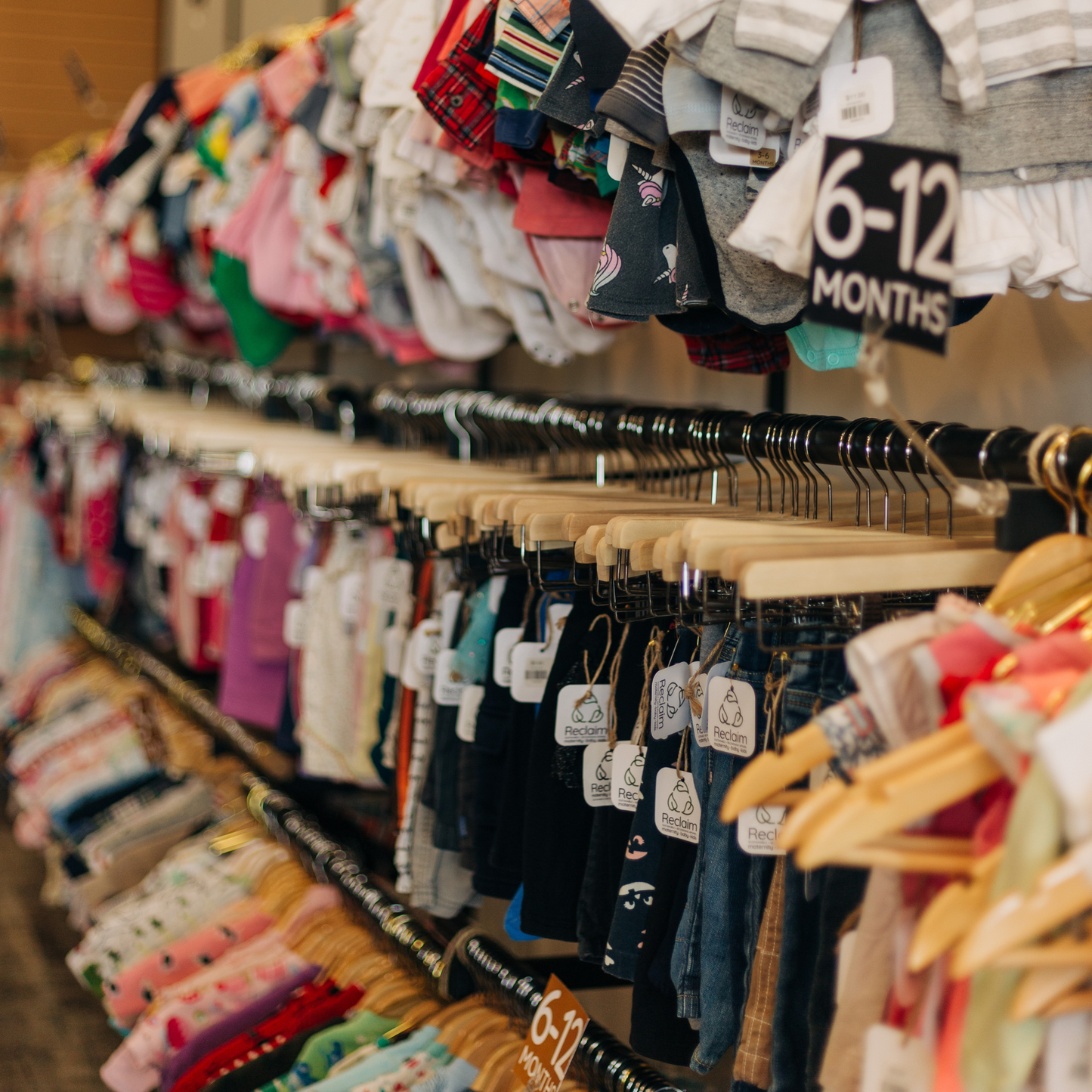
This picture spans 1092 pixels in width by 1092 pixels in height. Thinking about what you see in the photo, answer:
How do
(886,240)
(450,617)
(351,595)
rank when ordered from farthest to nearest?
1. (351,595)
2. (450,617)
3. (886,240)

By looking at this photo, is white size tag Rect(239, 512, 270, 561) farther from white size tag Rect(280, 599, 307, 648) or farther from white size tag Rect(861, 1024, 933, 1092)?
white size tag Rect(861, 1024, 933, 1092)

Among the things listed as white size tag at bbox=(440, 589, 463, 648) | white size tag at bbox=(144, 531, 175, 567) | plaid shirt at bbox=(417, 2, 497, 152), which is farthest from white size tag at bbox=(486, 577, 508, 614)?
white size tag at bbox=(144, 531, 175, 567)

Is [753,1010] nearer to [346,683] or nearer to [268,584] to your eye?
[346,683]

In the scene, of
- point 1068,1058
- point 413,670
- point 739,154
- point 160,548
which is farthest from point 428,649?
point 160,548

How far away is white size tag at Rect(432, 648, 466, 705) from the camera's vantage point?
1.94 meters

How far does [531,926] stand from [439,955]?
1.45ft

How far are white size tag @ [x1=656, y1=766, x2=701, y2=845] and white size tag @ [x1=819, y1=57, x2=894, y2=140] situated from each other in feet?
2.36

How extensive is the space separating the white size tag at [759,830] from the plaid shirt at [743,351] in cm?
76

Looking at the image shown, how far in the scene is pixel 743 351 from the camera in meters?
1.81

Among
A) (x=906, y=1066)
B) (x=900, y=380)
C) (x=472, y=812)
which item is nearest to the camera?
(x=906, y=1066)

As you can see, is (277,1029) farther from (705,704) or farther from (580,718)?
(705,704)

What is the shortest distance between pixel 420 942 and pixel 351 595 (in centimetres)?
72

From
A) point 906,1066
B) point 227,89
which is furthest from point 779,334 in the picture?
point 227,89

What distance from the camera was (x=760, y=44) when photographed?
114 cm
